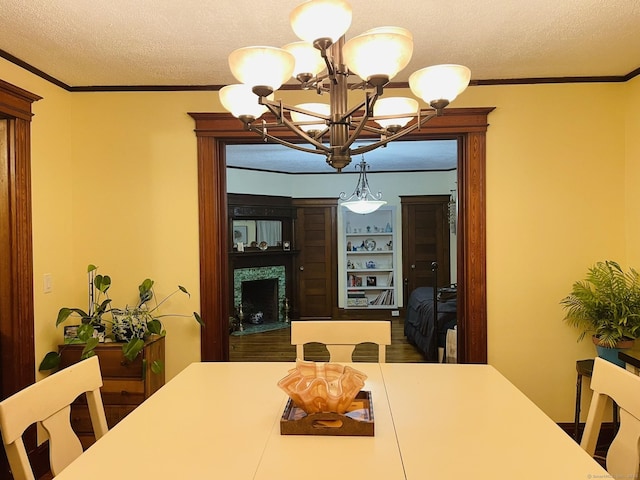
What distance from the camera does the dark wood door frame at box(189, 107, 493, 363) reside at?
3021 millimetres

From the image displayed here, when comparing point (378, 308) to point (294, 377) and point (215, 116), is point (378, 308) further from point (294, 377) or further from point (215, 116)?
point (294, 377)

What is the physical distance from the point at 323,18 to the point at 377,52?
164 mm

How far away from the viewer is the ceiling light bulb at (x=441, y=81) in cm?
144

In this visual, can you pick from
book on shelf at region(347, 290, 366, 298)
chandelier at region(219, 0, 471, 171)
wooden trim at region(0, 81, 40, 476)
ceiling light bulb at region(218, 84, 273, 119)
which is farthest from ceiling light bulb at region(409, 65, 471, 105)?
book on shelf at region(347, 290, 366, 298)

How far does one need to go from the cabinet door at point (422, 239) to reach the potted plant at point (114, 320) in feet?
16.4

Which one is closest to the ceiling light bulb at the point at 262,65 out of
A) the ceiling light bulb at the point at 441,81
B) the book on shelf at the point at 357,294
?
the ceiling light bulb at the point at 441,81

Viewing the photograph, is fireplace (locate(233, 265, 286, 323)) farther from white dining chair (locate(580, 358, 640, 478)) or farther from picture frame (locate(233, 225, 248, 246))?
white dining chair (locate(580, 358, 640, 478))

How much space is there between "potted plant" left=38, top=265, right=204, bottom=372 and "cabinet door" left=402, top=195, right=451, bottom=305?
5.01 metres

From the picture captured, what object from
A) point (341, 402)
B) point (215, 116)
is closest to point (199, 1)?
point (215, 116)

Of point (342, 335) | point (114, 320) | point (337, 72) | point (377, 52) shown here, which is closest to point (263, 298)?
point (114, 320)

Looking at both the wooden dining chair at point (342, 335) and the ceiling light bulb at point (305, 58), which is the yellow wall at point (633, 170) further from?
the ceiling light bulb at point (305, 58)

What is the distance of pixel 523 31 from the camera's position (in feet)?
7.52

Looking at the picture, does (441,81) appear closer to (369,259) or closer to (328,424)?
(328,424)

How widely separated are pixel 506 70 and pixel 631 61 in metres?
0.68
